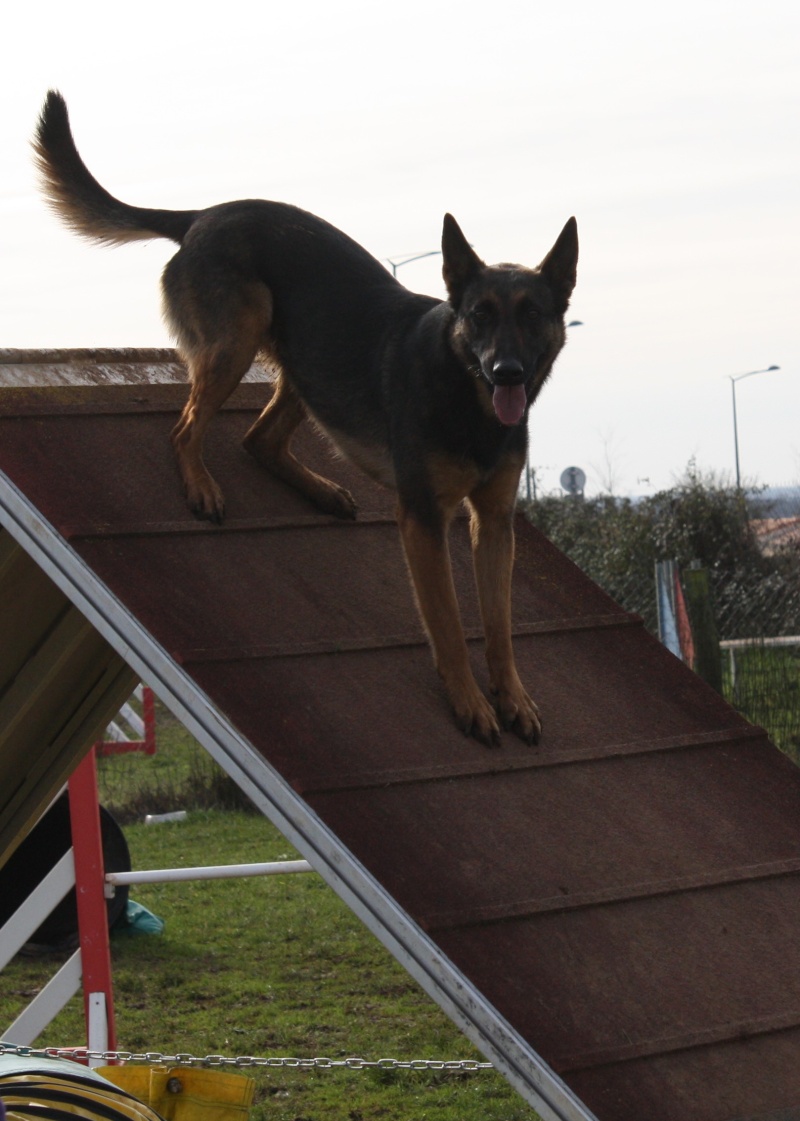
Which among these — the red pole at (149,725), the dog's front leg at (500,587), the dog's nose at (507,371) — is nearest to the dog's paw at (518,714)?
the dog's front leg at (500,587)

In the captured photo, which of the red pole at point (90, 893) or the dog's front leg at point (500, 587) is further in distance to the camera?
the red pole at point (90, 893)

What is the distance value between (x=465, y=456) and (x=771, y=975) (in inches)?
55.7

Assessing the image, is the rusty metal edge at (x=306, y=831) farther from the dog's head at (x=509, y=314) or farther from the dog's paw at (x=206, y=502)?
the dog's head at (x=509, y=314)

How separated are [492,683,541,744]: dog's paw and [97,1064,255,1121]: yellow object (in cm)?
105

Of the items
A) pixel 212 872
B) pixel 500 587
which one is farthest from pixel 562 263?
pixel 212 872

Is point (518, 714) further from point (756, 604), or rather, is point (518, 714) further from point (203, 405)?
point (756, 604)

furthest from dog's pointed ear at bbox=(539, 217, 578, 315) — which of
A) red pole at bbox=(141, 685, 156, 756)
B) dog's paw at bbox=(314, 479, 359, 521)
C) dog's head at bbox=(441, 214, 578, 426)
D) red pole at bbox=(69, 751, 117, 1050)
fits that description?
red pole at bbox=(141, 685, 156, 756)

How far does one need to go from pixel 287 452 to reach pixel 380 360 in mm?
524

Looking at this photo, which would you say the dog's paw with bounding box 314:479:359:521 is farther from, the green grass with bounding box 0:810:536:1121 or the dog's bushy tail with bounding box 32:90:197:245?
the green grass with bounding box 0:810:536:1121

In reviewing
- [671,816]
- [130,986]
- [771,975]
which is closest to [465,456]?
[671,816]

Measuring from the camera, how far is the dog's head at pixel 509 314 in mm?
3219

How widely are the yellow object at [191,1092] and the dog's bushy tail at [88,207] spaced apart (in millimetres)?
2446

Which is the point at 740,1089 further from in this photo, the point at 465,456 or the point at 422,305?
the point at 422,305

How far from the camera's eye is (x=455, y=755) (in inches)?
129
